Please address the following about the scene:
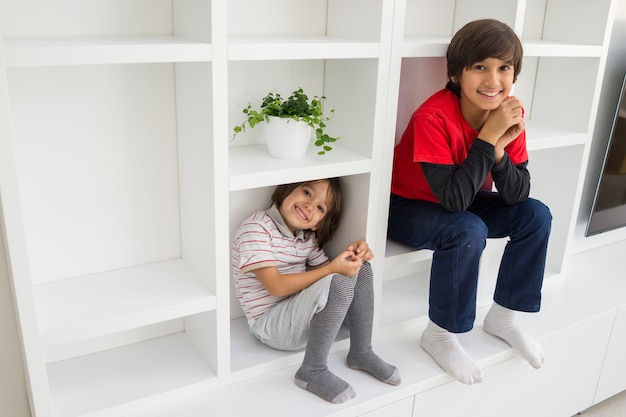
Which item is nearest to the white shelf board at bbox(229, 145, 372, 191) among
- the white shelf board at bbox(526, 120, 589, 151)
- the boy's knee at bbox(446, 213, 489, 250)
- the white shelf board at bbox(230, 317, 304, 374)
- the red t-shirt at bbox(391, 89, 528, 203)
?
the red t-shirt at bbox(391, 89, 528, 203)

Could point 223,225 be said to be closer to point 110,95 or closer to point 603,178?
point 110,95

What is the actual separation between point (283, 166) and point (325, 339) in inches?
16.8

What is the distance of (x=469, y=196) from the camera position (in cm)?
149

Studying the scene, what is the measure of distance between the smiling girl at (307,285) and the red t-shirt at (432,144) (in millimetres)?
198

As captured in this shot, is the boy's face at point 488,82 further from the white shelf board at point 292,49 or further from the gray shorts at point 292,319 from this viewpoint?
the gray shorts at point 292,319

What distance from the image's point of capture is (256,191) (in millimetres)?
1639

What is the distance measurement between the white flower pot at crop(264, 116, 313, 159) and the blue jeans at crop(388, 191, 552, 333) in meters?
0.36

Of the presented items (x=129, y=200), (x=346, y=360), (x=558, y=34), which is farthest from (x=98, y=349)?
(x=558, y=34)

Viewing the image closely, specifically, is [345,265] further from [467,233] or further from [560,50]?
[560,50]

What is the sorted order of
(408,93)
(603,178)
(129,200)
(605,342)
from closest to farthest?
(129,200), (408,93), (605,342), (603,178)

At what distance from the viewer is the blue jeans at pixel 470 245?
151 cm

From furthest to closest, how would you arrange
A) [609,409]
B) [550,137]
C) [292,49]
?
[609,409], [550,137], [292,49]

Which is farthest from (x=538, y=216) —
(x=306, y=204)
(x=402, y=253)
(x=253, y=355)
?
(x=253, y=355)

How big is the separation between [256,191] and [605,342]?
3.99ft
